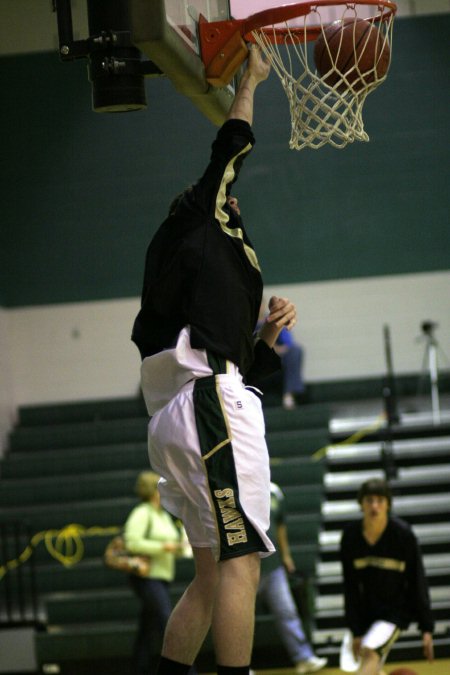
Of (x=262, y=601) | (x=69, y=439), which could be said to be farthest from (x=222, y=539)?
(x=69, y=439)

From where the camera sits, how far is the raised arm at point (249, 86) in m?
3.21

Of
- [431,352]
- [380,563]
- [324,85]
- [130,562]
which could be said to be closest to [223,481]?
[324,85]

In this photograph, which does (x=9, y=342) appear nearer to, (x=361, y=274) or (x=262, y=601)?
(x=361, y=274)

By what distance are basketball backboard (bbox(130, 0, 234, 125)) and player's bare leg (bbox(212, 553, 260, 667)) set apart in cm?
149

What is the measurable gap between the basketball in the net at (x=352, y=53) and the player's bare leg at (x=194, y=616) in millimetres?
1685

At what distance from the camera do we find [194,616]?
3100 mm

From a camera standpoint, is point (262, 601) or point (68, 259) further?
point (68, 259)

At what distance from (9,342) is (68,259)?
49.3 inches

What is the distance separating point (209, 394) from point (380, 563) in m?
3.46

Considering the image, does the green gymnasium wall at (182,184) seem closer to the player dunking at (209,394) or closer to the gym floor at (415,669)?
the gym floor at (415,669)

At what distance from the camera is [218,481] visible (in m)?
3.01

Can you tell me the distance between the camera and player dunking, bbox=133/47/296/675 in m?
3.01

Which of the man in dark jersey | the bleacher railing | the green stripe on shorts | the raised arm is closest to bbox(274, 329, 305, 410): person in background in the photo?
the bleacher railing

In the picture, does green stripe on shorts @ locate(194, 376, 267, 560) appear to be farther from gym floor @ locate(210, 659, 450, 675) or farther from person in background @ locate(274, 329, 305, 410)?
person in background @ locate(274, 329, 305, 410)
